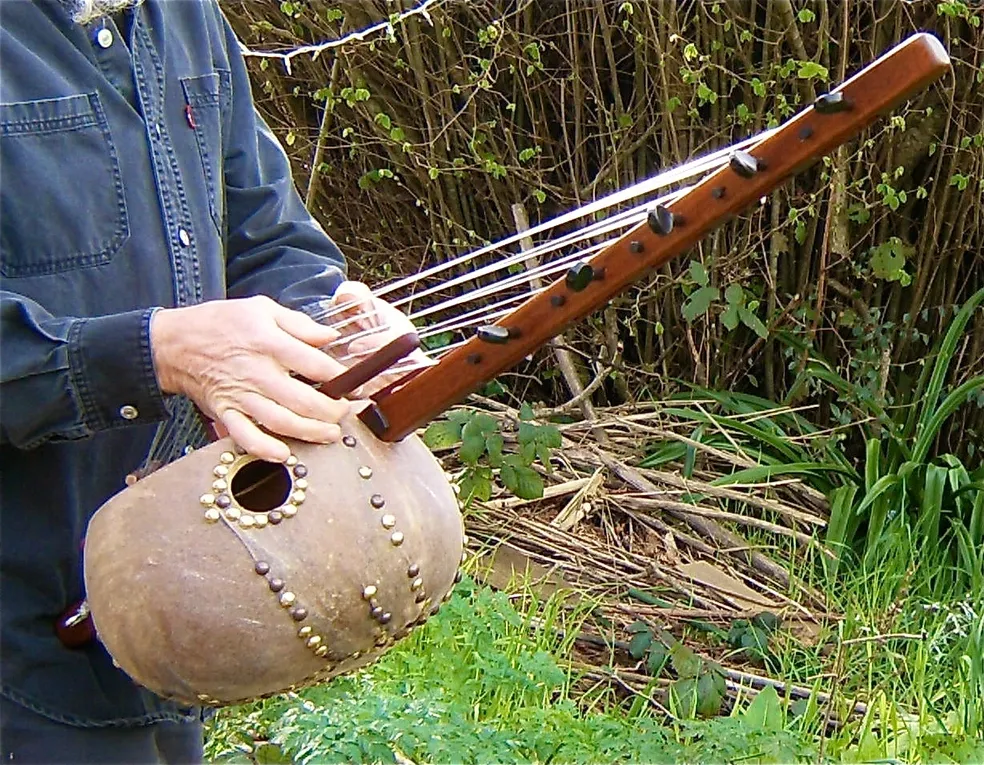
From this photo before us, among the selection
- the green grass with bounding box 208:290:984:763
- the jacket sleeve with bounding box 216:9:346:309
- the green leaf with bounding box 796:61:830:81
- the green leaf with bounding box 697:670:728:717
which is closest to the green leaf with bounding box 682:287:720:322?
the green grass with bounding box 208:290:984:763

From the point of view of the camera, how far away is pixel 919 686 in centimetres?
282

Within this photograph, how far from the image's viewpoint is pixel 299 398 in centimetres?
113

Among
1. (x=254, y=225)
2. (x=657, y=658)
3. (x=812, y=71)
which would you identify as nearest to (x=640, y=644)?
(x=657, y=658)

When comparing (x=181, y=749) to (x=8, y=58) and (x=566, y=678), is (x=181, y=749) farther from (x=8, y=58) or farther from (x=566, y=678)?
(x=566, y=678)

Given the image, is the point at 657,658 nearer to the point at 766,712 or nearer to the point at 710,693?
the point at 710,693

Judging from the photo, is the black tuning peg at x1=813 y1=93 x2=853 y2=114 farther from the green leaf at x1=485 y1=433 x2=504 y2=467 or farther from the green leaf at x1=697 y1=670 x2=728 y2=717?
the green leaf at x1=485 y1=433 x2=504 y2=467

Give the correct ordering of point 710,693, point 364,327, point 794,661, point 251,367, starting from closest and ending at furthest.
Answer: point 251,367
point 364,327
point 710,693
point 794,661

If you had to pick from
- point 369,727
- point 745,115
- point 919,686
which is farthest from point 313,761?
point 745,115

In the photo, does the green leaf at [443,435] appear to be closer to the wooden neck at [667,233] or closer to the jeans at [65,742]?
the jeans at [65,742]

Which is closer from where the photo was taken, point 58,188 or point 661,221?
point 661,221

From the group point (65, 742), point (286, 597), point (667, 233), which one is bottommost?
point (65, 742)

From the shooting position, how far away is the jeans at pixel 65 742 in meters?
1.33

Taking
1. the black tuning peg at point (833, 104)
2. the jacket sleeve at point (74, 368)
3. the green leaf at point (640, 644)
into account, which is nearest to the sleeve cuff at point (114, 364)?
the jacket sleeve at point (74, 368)

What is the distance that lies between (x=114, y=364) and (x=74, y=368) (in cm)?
4
